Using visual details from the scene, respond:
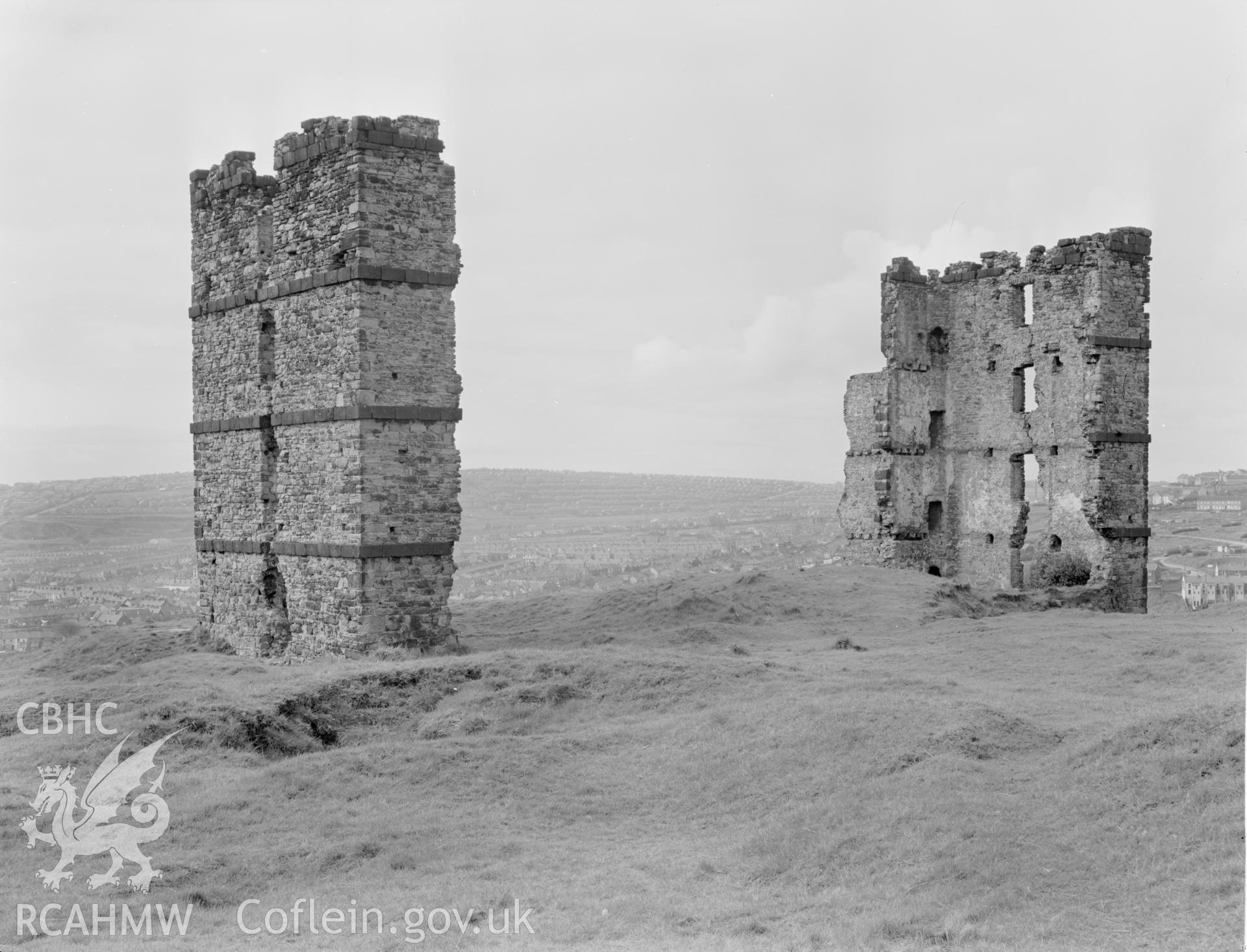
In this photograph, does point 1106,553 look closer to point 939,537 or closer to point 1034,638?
point 939,537

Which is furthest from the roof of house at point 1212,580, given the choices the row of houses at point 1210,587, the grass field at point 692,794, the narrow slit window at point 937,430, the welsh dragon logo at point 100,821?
the welsh dragon logo at point 100,821

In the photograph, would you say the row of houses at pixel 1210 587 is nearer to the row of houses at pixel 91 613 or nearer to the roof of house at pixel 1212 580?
the roof of house at pixel 1212 580

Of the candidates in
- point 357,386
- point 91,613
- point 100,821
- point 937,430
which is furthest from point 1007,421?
point 100,821

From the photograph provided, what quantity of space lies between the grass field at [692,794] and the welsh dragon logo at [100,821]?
14 centimetres

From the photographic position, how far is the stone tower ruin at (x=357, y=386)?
55.8ft

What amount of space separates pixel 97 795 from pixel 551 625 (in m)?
11.2

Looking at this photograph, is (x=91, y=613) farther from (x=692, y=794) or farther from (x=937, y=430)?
(x=937, y=430)

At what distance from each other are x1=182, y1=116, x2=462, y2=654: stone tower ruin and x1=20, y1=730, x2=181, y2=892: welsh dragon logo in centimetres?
550

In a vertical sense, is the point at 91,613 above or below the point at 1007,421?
below

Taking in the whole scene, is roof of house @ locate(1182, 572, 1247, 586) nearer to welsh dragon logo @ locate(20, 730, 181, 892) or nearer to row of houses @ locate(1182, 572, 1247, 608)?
row of houses @ locate(1182, 572, 1247, 608)

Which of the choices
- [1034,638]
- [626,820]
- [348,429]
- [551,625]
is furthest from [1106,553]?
[626,820]

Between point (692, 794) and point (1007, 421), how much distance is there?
63.6 ft

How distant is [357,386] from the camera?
669 inches

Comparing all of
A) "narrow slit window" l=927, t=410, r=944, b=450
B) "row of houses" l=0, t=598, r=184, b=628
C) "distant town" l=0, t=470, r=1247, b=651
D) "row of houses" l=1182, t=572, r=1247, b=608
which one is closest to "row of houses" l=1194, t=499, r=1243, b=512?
"distant town" l=0, t=470, r=1247, b=651
